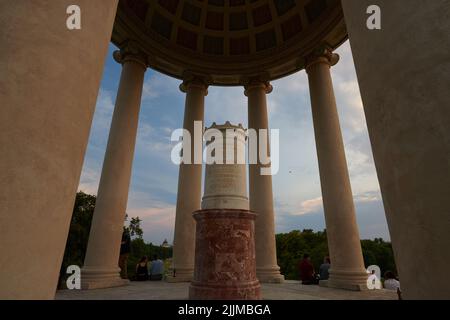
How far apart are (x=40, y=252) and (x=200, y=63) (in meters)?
125

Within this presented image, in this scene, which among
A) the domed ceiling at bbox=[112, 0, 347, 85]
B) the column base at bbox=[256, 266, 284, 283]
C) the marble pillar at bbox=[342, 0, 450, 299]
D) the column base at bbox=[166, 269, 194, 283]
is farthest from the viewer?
the domed ceiling at bbox=[112, 0, 347, 85]

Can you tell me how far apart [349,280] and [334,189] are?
27.4 meters

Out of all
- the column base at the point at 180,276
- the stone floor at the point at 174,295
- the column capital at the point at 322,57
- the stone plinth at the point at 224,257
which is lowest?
the stone floor at the point at 174,295

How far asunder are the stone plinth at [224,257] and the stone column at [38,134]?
30072 mm

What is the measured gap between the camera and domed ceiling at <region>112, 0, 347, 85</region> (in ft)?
366

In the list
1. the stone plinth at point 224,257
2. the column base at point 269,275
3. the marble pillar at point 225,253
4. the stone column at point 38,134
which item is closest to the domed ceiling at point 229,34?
the column base at point 269,275

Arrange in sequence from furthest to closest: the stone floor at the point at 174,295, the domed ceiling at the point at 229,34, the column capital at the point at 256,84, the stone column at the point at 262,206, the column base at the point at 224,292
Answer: the column capital at the point at 256,84 → the domed ceiling at the point at 229,34 → the stone column at the point at 262,206 → the stone floor at the point at 174,295 → the column base at the point at 224,292

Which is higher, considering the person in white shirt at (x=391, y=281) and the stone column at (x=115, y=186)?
the stone column at (x=115, y=186)

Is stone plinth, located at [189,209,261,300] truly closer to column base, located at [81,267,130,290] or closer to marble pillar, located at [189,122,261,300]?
marble pillar, located at [189,122,261,300]

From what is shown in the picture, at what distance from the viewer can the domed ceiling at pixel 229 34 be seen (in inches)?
4387

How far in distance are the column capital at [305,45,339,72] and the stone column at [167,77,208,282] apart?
49.1 metres

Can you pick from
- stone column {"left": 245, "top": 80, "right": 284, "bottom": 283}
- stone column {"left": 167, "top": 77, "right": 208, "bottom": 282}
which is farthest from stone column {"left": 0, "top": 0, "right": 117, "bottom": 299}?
stone column {"left": 245, "top": 80, "right": 284, "bottom": 283}

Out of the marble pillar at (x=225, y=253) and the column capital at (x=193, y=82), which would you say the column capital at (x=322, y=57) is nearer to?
the column capital at (x=193, y=82)

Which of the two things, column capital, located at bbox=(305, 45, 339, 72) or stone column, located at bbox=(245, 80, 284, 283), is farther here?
column capital, located at bbox=(305, 45, 339, 72)
